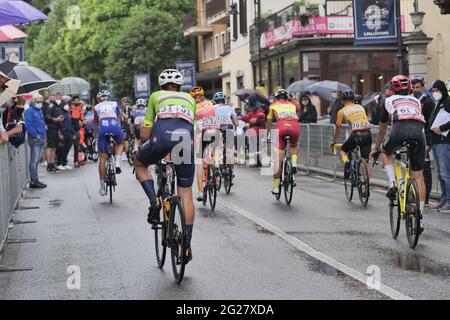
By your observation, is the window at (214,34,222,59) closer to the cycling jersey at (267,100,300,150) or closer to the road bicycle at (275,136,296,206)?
the cycling jersey at (267,100,300,150)

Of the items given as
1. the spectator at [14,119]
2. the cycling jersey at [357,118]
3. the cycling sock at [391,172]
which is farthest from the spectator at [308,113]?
the cycling sock at [391,172]

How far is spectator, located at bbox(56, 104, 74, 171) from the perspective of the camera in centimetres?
2506

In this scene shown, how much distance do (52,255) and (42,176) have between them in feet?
44.0

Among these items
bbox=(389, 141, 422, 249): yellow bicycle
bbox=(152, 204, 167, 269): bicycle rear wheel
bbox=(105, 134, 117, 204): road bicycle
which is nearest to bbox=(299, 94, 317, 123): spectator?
bbox=(105, 134, 117, 204): road bicycle

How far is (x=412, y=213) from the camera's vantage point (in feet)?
33.2

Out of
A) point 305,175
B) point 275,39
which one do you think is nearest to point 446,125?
point 305,175

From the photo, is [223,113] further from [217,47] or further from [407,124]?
[217,47]

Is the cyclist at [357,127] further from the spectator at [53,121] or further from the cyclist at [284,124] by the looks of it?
the spectator at [53,121]

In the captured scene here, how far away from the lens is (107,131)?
16.5 m

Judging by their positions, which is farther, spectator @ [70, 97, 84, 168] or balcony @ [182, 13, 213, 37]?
balcony @ [182, 13, 213, 37]

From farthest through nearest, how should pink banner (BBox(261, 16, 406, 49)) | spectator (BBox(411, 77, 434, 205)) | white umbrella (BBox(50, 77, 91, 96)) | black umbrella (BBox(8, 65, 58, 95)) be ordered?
pink banner (BBox(261, 16, 406, 49)), white umbrella (BBox(50, 77, 91, 96)), black umbrella (BBox(8, 65, 58, 95)), spectator (BBox(411, 77, 434, 205))

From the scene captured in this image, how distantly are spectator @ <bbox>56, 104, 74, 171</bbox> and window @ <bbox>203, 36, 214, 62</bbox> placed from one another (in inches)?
1571

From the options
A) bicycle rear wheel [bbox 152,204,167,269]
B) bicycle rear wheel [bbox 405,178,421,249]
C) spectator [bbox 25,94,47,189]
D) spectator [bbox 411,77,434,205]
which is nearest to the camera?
bicycle rear wheel [bbox 152,204,167,269]

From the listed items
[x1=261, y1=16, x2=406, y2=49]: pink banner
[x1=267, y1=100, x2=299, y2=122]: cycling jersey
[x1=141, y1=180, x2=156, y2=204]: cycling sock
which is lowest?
[x1=141, y1=180, x2=156, y2=204]: cycling sock
